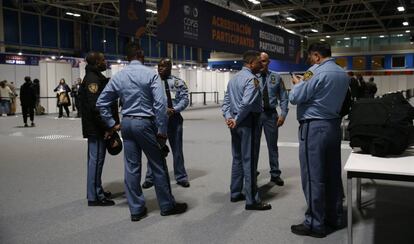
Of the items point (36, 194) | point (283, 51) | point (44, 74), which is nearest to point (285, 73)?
point (283, 51)

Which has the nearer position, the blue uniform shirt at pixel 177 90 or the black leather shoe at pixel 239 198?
the black leather shoe at pixel 239 198

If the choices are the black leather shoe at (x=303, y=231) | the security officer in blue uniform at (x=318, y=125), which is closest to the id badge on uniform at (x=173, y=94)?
the security officer in blue uniform at (x=318, y=125)

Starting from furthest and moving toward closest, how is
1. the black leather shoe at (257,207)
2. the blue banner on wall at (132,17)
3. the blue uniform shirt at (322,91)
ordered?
the blue banner on wall at (132,17) → the black leather shoe at (257,207) → the blue uniform shirt at (322,91)

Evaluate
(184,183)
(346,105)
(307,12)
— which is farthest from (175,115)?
(307,12)

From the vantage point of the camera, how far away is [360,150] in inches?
136

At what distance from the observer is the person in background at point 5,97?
16797 mm

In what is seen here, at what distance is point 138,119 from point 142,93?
24 centimetres

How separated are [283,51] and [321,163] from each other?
12994mm

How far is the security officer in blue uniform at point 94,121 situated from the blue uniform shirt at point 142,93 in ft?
1.51

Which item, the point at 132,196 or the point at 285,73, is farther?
the point at 285,73

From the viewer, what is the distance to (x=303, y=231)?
3512 mm

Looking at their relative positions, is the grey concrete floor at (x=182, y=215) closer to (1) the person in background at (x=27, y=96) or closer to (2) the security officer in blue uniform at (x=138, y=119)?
(2) the security officer in blue uniform at (x=138, y=119)

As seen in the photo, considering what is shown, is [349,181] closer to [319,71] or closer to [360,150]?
[360,150]

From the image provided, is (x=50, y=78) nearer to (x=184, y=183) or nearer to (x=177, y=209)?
(x=184, y=183)
